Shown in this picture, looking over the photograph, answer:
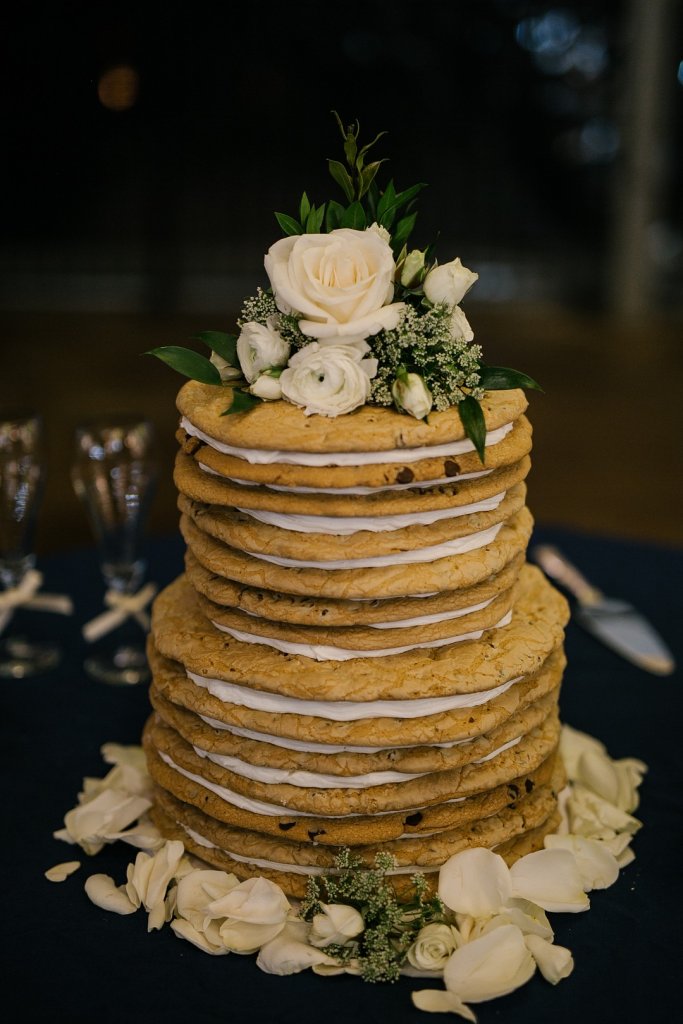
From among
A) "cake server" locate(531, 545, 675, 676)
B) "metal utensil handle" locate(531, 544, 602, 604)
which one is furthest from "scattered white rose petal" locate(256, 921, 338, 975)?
"metal utensil handle" locate(531, 544, 602, 604)

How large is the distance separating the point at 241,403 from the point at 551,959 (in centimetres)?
98

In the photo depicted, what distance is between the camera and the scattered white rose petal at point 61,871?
2.03 m

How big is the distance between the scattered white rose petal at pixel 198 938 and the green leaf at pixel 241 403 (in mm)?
827

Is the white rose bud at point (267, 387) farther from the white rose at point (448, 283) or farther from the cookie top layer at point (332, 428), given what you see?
the white rose at point (448, 283)

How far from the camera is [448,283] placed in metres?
1.85

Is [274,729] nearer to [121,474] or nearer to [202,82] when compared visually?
[121,474]

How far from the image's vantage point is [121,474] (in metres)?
2.81

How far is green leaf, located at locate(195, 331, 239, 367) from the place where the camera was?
1967mm

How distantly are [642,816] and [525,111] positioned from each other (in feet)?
29.2

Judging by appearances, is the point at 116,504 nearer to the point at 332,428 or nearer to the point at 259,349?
the point at 259,349

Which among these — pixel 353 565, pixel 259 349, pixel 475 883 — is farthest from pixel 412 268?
pixel 475 883

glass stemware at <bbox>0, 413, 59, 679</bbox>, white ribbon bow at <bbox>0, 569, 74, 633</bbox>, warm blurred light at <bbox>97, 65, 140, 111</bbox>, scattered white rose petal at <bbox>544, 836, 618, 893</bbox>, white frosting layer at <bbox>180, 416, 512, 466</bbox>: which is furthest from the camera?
warm blurred light at <bbox>97, 65, 140, 111</bbox>

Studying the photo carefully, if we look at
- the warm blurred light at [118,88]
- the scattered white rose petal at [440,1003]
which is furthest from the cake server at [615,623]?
the warm blurred light at [118,88]

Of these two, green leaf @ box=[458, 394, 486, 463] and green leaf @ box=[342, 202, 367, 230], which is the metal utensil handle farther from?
green leaf @ box=[342, 202, 367, 230]
